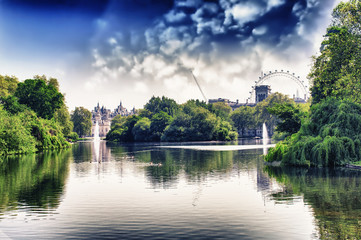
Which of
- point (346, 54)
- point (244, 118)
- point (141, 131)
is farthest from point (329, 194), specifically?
point (244, 118)

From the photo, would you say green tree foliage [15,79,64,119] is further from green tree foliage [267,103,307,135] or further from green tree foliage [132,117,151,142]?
green tree foliage [132,117,151,142]

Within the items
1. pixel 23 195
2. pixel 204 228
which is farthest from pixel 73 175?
pixel 204 228

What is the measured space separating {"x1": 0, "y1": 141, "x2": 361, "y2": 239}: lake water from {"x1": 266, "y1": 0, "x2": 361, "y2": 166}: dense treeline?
10.6 ft

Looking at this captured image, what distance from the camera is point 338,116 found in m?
33.1

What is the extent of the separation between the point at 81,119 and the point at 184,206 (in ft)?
572

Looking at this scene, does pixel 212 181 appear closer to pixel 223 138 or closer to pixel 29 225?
pixel 29 225

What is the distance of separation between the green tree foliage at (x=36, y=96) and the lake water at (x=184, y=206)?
49154 mm

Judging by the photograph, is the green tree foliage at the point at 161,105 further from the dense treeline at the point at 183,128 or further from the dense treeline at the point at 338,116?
the dense treeline at the point at 338,116

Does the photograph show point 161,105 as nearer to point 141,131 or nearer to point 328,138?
point 141,131

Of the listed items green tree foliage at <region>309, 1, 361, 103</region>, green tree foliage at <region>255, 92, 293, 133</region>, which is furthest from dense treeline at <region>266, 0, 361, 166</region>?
green tree foliage at <region>255, 92, 293, 133</region>

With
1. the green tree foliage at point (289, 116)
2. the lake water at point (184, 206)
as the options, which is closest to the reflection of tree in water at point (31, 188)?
the lake water at point (184, 206)

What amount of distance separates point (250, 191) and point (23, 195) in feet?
40.7

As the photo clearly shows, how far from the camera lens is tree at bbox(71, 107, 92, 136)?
7239 inches

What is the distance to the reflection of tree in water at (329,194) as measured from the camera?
1310 centimetres
